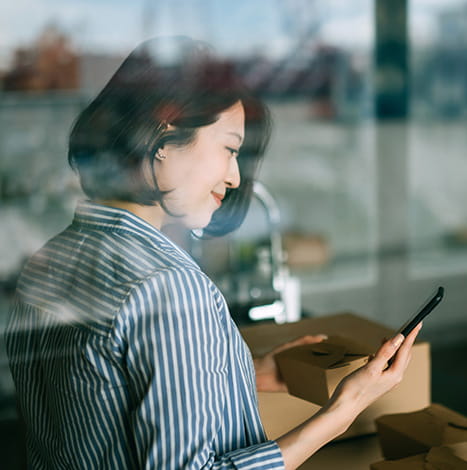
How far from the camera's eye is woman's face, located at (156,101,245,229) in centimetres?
87

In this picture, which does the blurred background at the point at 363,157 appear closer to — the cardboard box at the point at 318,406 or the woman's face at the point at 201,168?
the cardboard box at the point at 318,406

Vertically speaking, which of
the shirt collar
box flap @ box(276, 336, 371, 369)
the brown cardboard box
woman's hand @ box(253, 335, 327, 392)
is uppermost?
the shirt collar

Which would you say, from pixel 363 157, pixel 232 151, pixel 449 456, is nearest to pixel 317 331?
pixel 449 456

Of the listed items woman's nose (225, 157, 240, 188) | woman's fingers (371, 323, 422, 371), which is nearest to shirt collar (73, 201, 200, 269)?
woman's nose (225, 157, 240, 188)

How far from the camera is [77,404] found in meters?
0.81

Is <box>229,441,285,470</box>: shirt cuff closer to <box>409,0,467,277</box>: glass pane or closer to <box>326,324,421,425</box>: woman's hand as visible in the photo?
<box>326,324,421,425</box>: woman's hand

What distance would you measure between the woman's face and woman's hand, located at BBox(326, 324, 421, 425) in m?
0.29

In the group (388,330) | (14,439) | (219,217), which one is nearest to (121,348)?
(219,217)

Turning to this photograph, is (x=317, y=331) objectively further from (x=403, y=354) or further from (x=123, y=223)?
(x=123, y=223)

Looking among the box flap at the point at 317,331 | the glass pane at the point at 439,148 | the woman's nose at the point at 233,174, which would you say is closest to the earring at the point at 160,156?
the woman's nose at the point at 233,174

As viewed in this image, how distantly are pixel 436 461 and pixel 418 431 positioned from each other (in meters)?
0.12

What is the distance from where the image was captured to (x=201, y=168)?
883 mm

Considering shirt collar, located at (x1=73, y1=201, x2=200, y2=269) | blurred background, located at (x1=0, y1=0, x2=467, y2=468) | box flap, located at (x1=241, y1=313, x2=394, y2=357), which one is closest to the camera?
shirt collar, located at (x1=73, y1=201, x2=200, y2=269)

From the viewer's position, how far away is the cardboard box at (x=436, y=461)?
917 millimetres
